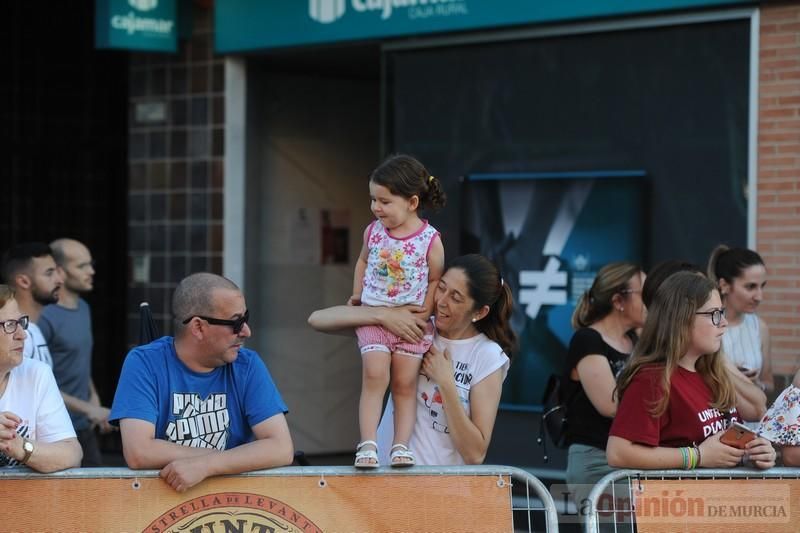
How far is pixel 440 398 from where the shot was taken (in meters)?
4.88

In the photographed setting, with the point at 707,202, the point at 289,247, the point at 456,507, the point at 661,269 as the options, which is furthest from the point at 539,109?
the point at 456,507

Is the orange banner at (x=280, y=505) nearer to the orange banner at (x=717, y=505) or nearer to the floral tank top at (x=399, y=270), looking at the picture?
the orange banner at (x=717, y=505)

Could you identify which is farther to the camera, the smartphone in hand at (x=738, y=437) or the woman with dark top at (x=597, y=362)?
the woman with dark top at (x=597, y=362)

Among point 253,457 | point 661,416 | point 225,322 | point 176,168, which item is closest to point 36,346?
point 225,322

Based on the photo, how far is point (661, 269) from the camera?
18.2 ft

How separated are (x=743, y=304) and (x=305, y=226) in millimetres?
5521

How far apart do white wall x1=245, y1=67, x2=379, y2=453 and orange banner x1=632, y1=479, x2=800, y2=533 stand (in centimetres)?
660

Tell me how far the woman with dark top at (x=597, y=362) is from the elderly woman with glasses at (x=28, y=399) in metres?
2.23

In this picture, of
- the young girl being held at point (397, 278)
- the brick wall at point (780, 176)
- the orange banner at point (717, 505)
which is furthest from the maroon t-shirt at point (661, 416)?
the brick wall at point (780, 176)

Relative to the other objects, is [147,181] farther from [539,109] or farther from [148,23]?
[539,109]

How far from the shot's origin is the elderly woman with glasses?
458 cm

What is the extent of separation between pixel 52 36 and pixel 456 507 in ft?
31.0

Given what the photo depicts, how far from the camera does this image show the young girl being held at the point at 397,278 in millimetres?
4949

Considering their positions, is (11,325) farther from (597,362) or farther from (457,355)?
(597,362)
